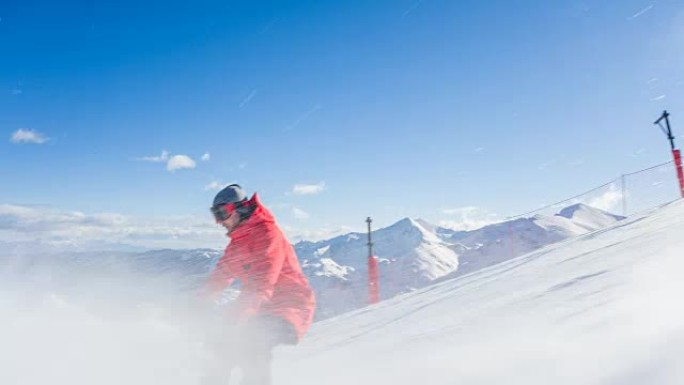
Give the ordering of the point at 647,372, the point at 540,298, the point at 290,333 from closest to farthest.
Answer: the point at 647,372 → the point at 290,333 → the point at 540,298

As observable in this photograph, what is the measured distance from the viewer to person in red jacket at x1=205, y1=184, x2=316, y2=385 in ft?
9.59

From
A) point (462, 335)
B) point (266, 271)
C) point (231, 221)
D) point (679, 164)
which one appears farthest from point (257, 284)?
point (679, 164)

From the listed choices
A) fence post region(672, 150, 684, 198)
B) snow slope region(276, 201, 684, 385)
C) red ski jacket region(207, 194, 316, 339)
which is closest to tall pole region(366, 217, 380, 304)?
snow slope region(276, 201, 684, 385)

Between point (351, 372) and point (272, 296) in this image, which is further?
point (351, 372)

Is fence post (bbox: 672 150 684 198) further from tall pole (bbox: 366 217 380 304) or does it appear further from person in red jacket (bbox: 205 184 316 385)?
person in red jacket (bbox: 205 184 316 385)

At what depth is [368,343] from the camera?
18.7ft

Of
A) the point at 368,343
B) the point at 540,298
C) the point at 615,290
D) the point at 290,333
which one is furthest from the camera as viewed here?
the point at 368,343

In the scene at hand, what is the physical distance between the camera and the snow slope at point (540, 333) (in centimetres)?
269

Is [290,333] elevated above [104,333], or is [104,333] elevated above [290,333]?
[104,333]

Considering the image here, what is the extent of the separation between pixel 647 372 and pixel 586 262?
4.25 meters

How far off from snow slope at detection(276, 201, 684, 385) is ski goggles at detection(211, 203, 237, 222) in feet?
5.83

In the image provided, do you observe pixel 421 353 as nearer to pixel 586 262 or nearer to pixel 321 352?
pixel 321 352

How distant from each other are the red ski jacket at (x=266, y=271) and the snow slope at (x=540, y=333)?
1073 millimetres

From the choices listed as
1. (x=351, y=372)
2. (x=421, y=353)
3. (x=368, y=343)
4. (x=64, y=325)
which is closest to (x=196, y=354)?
(x=351, y=372)
